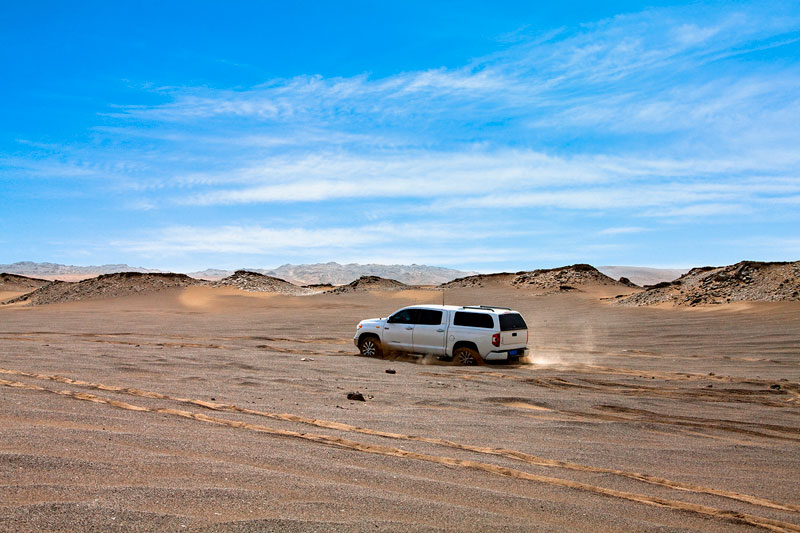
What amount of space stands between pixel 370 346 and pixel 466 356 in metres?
3.14

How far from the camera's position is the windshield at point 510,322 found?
56.2ft

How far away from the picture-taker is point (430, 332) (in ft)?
59.1

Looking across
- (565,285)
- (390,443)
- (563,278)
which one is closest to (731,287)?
(565,285)

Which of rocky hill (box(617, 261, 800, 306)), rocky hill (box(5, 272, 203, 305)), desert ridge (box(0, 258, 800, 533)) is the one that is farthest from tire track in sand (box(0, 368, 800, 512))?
rocky hill (box(5, 272, 203, 305))

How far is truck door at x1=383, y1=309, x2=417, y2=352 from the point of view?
18.4 metres

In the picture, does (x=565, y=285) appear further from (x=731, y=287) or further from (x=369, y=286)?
(x=369, y=286)

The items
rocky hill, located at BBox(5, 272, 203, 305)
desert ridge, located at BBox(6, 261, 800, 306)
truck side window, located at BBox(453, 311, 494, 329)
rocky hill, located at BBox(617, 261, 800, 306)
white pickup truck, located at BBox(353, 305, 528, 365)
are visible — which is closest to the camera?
white pickup truck, located at BBox(353, 305, 528, 365)

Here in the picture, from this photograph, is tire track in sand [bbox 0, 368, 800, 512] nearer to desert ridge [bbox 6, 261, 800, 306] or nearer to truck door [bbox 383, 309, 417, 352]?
truck door [bbox 383, 309, 417, 352]

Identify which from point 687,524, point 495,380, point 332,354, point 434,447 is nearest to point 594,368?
Result: point 495,380

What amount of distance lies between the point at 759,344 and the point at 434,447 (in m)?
17.6

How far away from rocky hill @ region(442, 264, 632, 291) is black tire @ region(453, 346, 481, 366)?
40.4 metres

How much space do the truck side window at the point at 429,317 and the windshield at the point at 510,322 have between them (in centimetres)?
179

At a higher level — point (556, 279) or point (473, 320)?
point (556, 279)

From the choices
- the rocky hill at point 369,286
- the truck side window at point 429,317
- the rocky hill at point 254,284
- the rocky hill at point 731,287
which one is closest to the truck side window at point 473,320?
the truck side window at point 429,317
